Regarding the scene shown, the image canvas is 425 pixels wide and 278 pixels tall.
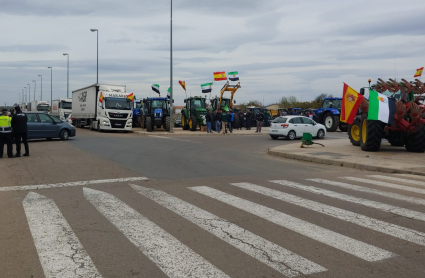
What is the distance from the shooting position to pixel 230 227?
20.4 ft

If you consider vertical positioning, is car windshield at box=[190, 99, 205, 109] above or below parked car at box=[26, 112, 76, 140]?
above

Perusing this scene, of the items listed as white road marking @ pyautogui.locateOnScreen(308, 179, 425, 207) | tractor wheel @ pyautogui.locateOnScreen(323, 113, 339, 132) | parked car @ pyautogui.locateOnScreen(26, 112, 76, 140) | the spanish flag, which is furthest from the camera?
the spanish flag

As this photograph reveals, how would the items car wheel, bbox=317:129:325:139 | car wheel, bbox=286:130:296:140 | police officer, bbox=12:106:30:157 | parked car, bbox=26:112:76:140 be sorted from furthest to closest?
car wheel, bbox=317:129:325:139 → car wheel, bbox=286:130:296:140 → parked car, bbox=26:112:76:140 → police officer, bbox=12:106:30:157

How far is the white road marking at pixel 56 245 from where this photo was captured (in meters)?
4.59

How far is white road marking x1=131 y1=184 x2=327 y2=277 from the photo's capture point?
4.68 meters

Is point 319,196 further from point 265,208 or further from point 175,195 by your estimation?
point 175,195

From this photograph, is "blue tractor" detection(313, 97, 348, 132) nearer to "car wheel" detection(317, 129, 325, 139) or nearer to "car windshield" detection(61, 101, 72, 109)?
"car wheel" detection(317, 129, 325, 139)

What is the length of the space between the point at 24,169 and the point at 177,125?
111ft

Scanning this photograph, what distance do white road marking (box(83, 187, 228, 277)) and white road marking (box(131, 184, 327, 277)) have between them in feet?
2.05

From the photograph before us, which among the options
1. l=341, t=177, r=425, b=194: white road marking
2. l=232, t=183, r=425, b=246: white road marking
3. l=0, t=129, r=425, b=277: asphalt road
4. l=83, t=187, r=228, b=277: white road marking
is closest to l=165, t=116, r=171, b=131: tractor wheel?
l=0, t=129, r=425, b=277: asphalt road

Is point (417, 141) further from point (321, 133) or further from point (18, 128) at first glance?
point (18, 128)

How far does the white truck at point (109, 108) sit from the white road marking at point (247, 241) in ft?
82.3

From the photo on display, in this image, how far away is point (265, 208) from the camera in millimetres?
7410

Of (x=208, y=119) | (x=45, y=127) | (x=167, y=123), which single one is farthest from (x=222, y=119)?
(x=45, y=127)
